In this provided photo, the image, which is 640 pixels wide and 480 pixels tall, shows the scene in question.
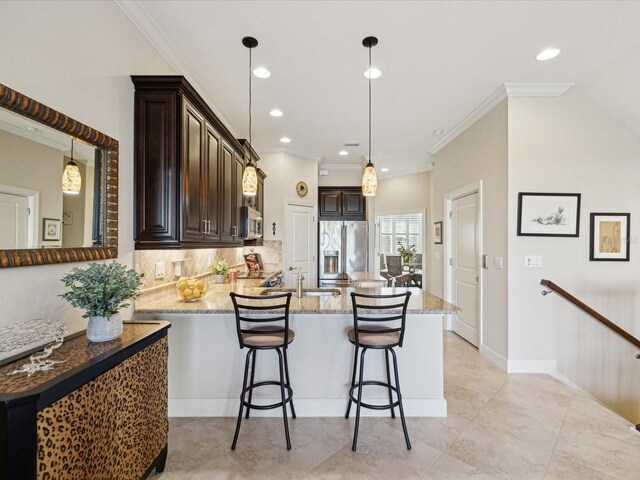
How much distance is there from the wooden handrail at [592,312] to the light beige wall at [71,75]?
152 inches

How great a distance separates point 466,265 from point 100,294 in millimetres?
4106

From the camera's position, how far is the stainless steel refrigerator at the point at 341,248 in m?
6.13

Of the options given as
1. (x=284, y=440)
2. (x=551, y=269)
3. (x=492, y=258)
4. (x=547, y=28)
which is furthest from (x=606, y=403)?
(x=547, y=28)

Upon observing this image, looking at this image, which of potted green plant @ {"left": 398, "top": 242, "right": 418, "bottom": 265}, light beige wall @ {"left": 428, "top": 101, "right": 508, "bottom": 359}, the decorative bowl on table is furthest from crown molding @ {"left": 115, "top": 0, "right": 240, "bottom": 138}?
potted green plant @ {"left": 398, "top": 242, "right": 418, "bottom": 265}

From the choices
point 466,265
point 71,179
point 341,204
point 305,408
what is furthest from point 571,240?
point 71,179

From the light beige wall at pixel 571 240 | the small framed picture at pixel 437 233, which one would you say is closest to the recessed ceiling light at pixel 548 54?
the light beige wall at pixel 571 240

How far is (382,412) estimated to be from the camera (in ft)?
8.00

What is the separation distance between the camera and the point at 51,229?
1464mm

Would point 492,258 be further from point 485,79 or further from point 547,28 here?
point 547,28

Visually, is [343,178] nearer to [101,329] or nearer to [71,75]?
[71,75]

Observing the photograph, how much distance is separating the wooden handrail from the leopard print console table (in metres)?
3.56

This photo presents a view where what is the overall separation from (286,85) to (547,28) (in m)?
2.24

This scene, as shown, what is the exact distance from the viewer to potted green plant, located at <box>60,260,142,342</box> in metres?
1.41

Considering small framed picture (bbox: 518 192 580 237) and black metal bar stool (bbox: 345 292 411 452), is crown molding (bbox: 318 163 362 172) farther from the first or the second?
black metal bar stool (bbox: 345 292 411 452)
